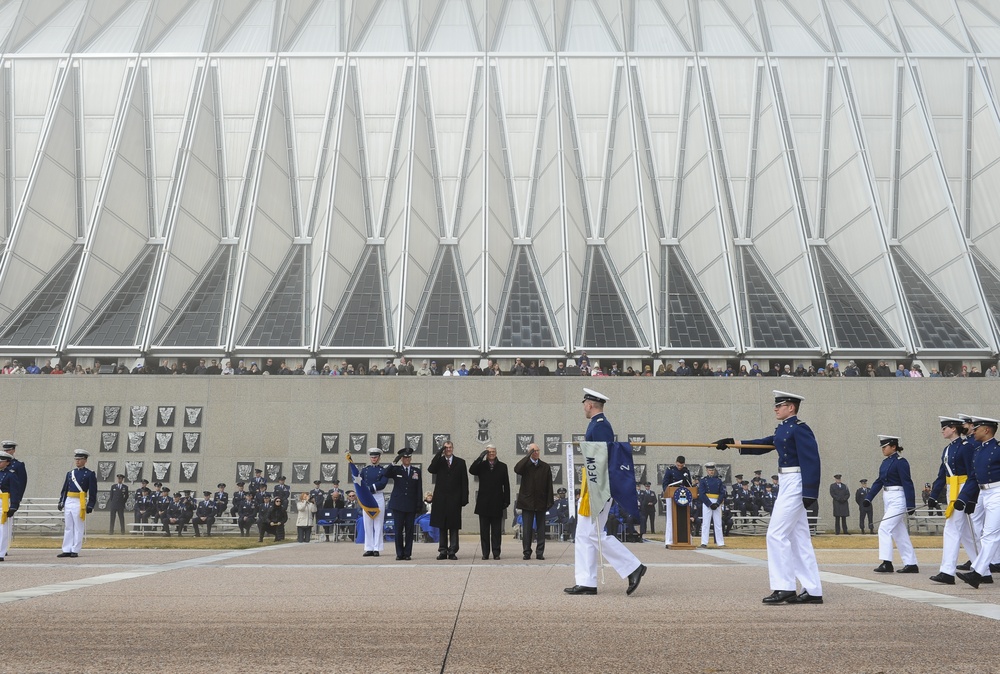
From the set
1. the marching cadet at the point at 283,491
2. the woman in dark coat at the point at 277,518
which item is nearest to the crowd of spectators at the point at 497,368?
the marching cadet at the point at 283,491

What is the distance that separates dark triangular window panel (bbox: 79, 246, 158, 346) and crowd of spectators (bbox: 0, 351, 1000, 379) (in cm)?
110

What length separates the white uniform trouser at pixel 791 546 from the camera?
765 cm

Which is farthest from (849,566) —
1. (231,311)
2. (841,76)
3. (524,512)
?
(841,76)

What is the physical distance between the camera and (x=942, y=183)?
3694 centimetres

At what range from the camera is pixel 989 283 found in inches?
1377

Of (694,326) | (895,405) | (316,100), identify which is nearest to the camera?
(895,405)

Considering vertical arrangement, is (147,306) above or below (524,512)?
above

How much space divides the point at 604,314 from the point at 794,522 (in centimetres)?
2695

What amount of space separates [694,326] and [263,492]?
18669 mm

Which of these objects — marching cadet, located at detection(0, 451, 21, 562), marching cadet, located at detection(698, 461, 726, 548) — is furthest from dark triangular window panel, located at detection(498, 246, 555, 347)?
marching cadet, located at detection(0, 451, 21, 562)

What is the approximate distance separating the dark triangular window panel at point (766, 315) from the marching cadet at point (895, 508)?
2081 centimetres

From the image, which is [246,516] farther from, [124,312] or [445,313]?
[124,312]

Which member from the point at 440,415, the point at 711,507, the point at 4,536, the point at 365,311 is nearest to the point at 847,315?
the point at 440,415

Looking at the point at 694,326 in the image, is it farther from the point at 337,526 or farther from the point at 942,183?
the point at 337,526
